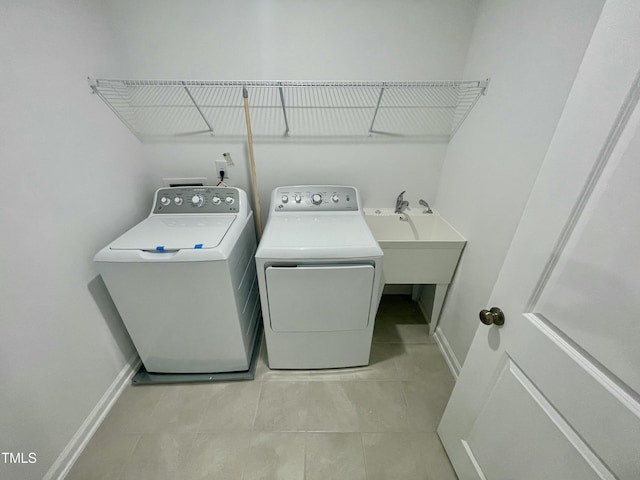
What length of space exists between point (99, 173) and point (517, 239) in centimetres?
209

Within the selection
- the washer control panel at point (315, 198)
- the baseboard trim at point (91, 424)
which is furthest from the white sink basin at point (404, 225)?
the baseboard trim at point (91, 424)

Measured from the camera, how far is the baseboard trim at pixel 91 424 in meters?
1.22

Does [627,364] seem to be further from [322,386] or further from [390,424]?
[322,386]

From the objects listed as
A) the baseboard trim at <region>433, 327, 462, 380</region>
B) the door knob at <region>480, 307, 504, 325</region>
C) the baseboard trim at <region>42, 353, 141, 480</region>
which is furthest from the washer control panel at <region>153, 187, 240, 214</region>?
the baseboard trim at <region>433, 327, 462, 380</region>

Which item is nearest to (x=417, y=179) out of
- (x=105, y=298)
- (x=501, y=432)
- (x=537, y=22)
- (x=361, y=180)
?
(x=361, y=180)

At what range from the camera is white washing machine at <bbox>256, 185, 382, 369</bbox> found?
4.34 ft

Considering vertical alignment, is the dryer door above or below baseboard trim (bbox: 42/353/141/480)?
above

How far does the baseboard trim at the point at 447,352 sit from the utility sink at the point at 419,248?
6 centimetres

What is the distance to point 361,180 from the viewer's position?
1988mm

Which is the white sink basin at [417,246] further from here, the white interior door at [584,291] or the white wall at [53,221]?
the white wall at [53,221]

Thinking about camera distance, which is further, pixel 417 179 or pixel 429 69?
pixel 417 179

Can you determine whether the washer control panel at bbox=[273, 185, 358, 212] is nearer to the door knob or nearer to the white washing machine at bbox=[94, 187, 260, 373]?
the white washing machine at bbox=[94, 187, 260, 373]

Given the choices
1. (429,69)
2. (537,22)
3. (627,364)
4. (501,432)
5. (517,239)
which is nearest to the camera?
(627,364)

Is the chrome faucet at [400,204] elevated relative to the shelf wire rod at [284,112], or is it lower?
lower
